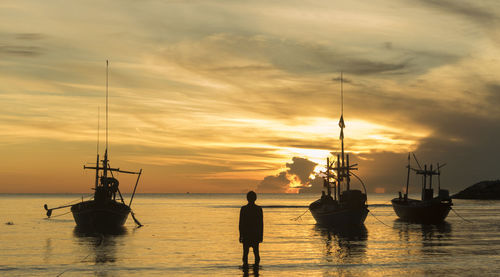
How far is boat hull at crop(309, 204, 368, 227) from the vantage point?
5609 cm

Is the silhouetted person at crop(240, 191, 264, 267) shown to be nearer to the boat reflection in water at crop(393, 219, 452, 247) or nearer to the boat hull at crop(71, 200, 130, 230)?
the boat reflection in water at crop(393, 219, 452, 247)

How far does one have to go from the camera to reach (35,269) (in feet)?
75.0

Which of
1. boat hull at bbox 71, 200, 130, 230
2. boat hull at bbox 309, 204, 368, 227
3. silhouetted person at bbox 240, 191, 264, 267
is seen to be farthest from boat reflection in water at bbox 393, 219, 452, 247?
boat hull at bbox 71, 200, 130, 230

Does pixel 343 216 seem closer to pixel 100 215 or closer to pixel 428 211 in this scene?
pixel 428 211

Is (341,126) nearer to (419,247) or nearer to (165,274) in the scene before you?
(419,247)

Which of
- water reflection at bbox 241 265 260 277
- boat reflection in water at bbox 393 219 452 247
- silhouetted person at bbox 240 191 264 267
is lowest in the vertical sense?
boat reflection in water at bbox 393 219 452 247

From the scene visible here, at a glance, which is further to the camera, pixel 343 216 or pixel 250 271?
pixel 343 216

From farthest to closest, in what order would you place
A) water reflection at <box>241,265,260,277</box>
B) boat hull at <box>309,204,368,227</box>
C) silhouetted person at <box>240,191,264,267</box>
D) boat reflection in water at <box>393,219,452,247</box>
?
boat hull at <box>309,204,368,227</box>, boat reflection in water at <box>393,219,452,247</box>, water reflection at <box>241,265,260,277</box>, silhouetted person at <box>240,191,264,267</box>

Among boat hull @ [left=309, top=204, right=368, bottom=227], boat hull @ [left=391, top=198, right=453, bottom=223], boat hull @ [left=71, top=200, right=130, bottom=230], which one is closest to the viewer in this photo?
boat hull @ [left=71, top=200, right=130, bottom=230]

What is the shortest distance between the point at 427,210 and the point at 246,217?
180 ft

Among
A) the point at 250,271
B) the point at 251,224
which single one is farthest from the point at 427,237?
the point at 251,224

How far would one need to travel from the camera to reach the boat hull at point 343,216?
56.1 m

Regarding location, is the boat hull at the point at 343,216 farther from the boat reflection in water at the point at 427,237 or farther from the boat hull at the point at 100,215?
the boat hull at the point at 100,215

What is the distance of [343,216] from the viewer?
2240 inches
